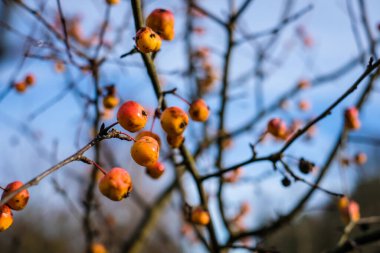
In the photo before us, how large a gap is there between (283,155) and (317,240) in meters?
31.5

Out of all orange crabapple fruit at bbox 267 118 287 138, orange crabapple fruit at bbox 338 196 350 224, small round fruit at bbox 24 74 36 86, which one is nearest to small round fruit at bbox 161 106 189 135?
orange crabapple fruit at bbox 267 118 287 138

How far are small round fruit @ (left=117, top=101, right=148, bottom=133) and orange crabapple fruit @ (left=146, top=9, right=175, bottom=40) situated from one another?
422mm

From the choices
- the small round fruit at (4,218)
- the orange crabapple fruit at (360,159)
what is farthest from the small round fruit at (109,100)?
the orange crabapple fruit at (360,159)

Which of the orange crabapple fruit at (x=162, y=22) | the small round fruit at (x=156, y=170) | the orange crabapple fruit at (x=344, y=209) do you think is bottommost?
the orange crabapple fruit at (x=344, y=209)

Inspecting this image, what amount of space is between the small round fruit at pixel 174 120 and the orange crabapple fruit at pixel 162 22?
40 centimetres

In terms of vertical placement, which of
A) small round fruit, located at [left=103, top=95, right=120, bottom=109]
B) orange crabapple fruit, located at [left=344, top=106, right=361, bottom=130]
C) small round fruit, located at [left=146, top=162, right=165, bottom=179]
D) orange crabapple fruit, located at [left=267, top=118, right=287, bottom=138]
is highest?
small round fruit, located at [left=103, top=95, right=120, bottom=109]

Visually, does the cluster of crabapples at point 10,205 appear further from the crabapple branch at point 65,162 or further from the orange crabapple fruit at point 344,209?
the orange crabapple fruit at point 344,209

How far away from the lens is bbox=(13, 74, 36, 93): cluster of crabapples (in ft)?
10.9

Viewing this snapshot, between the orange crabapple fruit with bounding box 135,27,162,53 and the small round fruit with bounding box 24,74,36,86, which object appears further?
the small round fruit with bounding box 24,74,36,86

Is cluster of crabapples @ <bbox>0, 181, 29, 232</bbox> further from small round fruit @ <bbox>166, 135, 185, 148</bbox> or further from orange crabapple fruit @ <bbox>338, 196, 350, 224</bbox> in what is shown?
orange crabapple fruit @ <bbox>338, 196, 350, 224</bbox>

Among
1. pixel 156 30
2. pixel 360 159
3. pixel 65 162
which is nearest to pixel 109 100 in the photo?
pixel 156 30

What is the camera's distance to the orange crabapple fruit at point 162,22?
1774mm

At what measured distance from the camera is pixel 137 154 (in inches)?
61.6

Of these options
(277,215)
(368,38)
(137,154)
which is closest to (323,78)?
(368,38)
